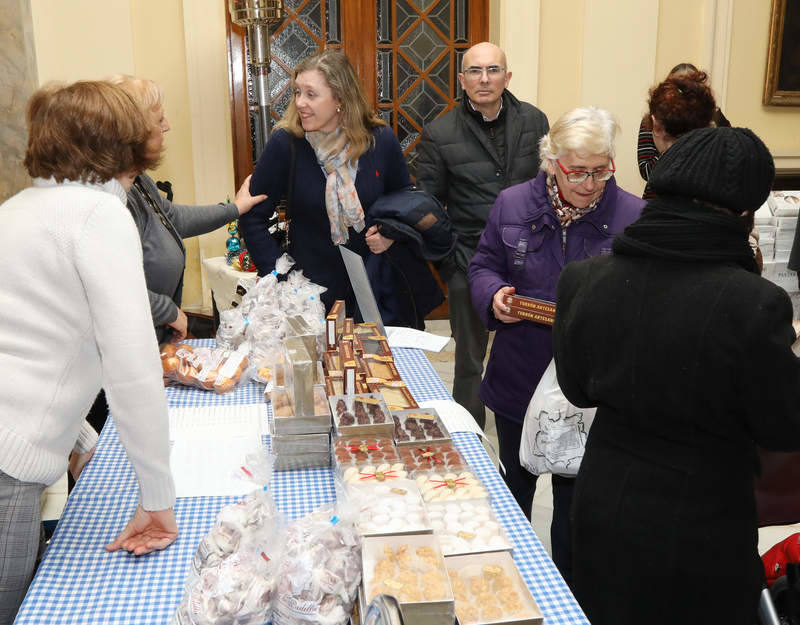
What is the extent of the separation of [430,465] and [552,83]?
4874 millimetres

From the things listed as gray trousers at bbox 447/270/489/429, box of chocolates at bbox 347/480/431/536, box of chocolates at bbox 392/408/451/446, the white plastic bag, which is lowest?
gray trousers at bbox 447/270/489/429

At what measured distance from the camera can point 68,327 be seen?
1.51 metres

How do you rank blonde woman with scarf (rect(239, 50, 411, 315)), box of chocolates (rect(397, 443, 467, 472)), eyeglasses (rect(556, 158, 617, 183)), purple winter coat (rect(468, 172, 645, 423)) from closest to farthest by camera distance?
box of chocolates (rect(397, 443, 467, 472)) < eyeglasses (rect(556, 158, 617, 183)) < purple winter coat (rect(468, 172, 645, 423)) < blonde woman with scarf (rect(239, 50, 411, 315))

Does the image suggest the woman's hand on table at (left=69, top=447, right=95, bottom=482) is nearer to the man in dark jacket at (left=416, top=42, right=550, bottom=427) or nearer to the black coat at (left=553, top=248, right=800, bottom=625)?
the black coat at (left=553, top=248, right=800, bottom=625)

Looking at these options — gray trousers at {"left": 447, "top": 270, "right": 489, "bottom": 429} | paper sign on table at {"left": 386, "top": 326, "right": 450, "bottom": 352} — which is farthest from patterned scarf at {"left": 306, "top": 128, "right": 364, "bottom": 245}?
gray trousers at {"left": 447, "top": 270, "right": 489, "bottom": 429}

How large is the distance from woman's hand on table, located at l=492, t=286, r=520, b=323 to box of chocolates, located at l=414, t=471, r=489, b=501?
814 millimetres

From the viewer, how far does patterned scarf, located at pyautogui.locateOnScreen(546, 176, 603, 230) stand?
8.10ft

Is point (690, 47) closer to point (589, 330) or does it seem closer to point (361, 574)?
point (589, 330)

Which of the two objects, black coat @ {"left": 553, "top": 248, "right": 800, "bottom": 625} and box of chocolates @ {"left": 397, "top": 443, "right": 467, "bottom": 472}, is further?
box of chocolates @ {"left": 397, "top": 443, "right": 467, "bottom": 472}

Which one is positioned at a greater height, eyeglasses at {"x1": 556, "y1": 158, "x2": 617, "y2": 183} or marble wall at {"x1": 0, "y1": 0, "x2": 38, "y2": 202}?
marble wall at {"x1": 0, "y1": 0, "x2": 38, "y2": 202}

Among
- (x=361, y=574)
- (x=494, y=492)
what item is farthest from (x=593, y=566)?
(x=361, y=574)

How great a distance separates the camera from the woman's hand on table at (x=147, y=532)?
5.24 ft

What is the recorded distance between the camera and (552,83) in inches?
235

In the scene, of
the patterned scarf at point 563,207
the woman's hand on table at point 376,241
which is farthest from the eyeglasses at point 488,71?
the patterned scarf at point 563,207
